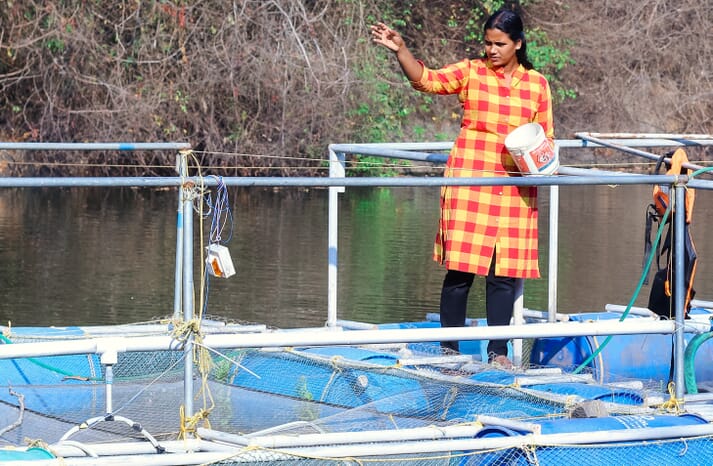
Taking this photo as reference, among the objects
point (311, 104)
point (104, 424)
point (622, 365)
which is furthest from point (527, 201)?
point (311, 104)

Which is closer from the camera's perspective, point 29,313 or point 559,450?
point 559,450

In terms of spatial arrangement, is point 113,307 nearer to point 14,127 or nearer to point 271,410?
point 271,410

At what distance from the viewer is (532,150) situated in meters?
5.34

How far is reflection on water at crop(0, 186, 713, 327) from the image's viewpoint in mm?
10469

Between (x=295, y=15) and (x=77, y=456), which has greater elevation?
(x=295, y=15)

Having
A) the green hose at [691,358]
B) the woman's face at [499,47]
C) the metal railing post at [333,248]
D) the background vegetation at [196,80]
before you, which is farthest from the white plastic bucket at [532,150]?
the background vegetation at [196,80]

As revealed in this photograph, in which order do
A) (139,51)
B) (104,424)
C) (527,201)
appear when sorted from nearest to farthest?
(104,424), (527,201), (139,51)

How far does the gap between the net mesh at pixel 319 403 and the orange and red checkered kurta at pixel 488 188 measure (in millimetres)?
482

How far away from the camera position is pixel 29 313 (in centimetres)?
1015

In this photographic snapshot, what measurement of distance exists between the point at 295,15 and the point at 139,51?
2243 mm

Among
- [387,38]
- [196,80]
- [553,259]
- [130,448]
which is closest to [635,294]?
[553,259]

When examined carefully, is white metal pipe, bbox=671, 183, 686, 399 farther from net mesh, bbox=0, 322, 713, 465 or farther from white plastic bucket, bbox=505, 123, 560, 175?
white plastic bucket, bbox=505, 123, 560, 175

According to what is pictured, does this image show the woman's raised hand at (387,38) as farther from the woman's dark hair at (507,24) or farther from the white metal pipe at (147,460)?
the white metal pipe at (147,460)

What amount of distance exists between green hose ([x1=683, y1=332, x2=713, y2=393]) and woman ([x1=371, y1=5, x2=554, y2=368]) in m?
0.79
